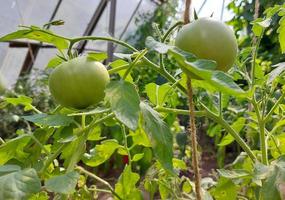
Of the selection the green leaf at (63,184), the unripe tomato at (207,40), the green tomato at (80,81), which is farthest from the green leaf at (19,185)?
the unripe tomato at (207,40)

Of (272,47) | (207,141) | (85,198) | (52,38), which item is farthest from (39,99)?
(52,38)

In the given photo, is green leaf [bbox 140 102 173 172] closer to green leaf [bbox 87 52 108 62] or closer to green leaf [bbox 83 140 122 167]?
green leaf [bbox 87 52 108 62]

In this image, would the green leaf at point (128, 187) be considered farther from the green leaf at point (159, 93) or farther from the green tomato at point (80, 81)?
the green tomato at point (80, 81)

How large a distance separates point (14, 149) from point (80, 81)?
19 cm

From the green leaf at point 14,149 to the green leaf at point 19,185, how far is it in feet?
0.55

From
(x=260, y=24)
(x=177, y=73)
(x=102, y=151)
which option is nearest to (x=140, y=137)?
(x=102, y=151)

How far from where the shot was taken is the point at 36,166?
63cm

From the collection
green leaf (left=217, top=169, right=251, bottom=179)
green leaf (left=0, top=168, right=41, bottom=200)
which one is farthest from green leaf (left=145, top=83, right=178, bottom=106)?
green leaf (left=0, top=168, right=41, bottom=200)

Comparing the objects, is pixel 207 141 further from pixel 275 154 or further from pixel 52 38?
pixel 52 38

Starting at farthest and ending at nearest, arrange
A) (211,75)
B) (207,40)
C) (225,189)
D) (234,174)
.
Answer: (225,189)
(234,174)
(207,40)
(211,75)

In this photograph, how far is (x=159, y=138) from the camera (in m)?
0.52

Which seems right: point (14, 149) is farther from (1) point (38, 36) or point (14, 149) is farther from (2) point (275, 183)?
(2) point (275, 183)

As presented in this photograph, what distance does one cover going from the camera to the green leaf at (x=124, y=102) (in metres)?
0.48

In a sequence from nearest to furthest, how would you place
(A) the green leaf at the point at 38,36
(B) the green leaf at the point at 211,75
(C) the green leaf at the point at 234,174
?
(B) the green leaf at the point at 211,75
(A) the green leaf at the point at 38,36
(C) the green leaf at the point at 234,174
